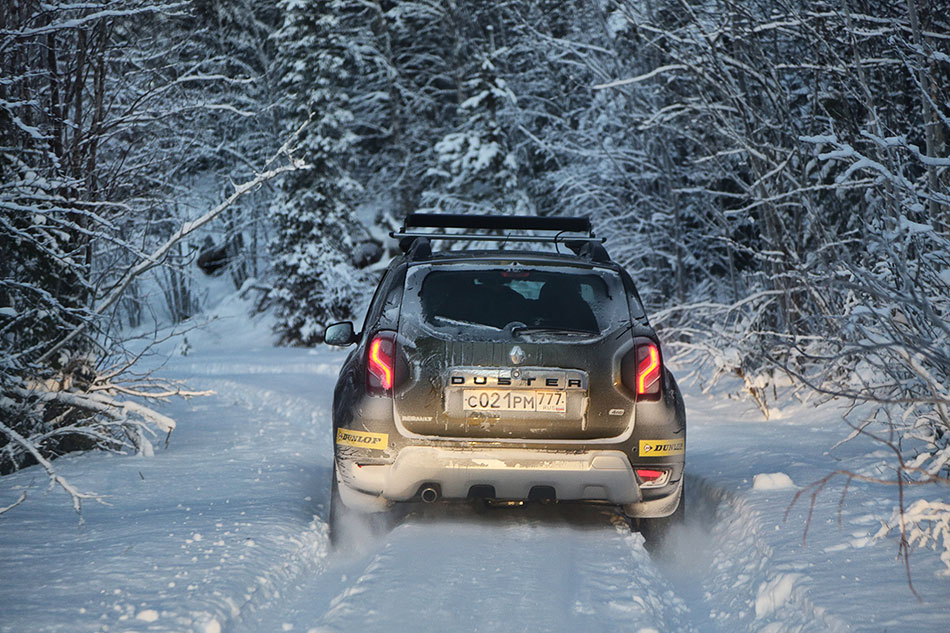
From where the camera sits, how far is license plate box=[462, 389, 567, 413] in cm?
477

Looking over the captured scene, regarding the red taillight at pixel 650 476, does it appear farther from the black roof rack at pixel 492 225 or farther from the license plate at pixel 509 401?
the black roof rack at pixel 492 225

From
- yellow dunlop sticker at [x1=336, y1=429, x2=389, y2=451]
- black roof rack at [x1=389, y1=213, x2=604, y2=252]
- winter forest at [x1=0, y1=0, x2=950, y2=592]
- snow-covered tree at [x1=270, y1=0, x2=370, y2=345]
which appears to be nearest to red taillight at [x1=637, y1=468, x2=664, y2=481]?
winter forest at [x1=0, y1=0, x2=950, y2=592]

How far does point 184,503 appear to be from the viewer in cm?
586

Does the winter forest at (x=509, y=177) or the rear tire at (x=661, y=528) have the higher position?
the winter forest at (x=509, y=177)

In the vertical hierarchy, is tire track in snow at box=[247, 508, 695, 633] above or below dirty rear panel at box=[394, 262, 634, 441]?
below

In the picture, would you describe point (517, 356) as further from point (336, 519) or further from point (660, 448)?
point (336, 519)

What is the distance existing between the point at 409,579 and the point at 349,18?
32.7 meters

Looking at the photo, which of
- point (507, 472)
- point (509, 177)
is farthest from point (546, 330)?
point (509, 177)

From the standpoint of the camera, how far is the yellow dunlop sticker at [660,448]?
484cm

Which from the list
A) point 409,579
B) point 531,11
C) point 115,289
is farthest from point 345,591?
point 531,11

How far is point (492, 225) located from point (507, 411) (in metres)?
1.65

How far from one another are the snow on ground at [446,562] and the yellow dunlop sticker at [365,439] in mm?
572

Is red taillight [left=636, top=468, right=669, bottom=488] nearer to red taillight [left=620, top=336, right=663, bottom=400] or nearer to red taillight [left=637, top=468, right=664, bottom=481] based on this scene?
red taillight [left=637, top=468, right=664, bottom=481]

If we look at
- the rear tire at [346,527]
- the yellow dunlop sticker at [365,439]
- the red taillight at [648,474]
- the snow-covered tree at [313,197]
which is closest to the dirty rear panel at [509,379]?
the yellow dunlop sticker at [365,439]
